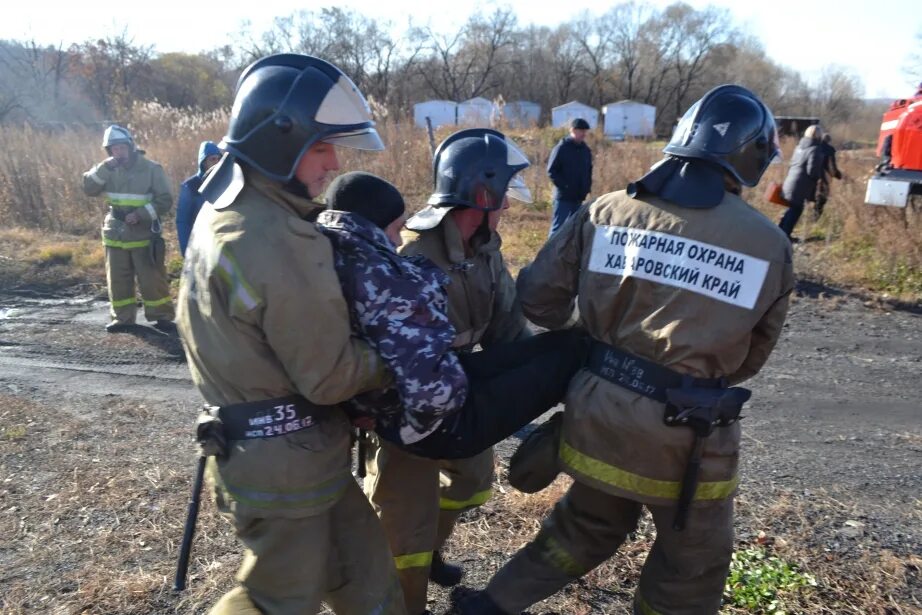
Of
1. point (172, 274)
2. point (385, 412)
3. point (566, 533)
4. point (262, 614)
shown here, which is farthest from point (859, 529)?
point (172, 274)

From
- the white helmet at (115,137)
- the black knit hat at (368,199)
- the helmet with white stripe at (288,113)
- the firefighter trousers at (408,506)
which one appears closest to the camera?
the helmet with white stripe at (288,113)

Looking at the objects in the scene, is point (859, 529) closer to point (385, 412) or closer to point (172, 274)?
point (385, 412)

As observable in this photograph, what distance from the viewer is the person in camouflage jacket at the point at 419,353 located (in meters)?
1.96

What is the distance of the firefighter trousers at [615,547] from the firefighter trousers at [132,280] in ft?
19.0

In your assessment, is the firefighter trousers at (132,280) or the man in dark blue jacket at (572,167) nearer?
the firefighter trousers at (132,280)

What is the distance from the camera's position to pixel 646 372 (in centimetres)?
228

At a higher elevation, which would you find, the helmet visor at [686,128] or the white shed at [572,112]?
the white shed at [572,112]

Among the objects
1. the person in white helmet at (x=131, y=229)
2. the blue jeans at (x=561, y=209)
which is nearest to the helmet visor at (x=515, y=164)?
the person in white helmet at (x=131, y=229)

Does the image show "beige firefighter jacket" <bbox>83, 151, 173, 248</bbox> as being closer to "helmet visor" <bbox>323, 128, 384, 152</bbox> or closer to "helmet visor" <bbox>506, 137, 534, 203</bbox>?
"helmet visor" <bbox>506, 137, 534, 203</bbox>

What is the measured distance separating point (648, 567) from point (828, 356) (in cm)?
465

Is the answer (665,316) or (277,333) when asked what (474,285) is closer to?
(665,316)

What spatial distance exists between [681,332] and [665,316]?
0.07m

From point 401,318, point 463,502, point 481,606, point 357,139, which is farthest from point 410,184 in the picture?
point 401,318

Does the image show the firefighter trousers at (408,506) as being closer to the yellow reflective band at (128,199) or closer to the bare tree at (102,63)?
the yellow reflective band at (128,199)
